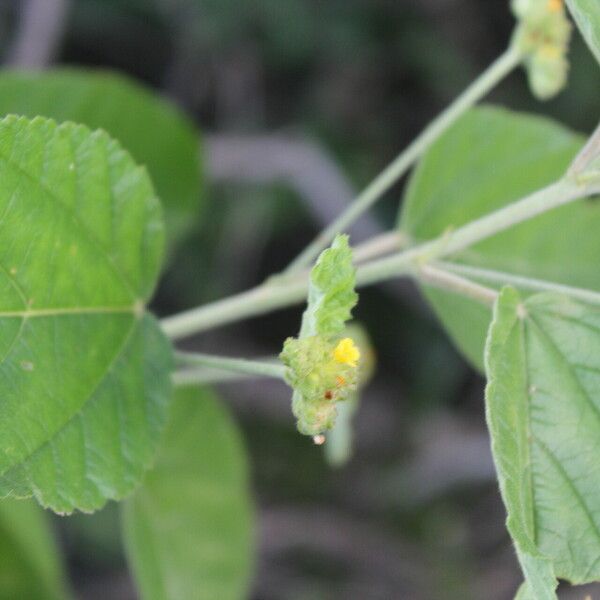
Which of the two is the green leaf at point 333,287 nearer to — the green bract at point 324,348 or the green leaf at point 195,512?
the green bract at point 324,348

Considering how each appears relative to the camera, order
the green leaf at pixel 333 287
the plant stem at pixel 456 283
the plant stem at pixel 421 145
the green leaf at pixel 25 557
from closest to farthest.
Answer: the green leaf at pixel 333 287
the plant stem at pixel 456 283
the plant stem at pixel 421 145
the green leaf at pixel 25 557

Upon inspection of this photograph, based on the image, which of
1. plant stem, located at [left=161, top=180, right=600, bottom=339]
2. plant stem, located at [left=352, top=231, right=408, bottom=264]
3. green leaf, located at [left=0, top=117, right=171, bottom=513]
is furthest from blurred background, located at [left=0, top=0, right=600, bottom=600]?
green leaf, located at [left=0, top=117, right=171, bottom=513]

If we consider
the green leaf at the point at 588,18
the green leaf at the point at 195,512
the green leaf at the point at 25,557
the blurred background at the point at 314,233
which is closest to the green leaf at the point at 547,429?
the green leaf at the point at 588,18

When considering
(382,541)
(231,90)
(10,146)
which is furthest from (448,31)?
(10,146)

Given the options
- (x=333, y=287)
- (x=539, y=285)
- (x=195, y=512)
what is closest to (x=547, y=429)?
(x=539, y=285)

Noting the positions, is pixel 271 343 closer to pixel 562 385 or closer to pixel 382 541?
pixel 382 541

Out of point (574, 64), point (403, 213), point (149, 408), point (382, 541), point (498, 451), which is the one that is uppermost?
point (574, 64)

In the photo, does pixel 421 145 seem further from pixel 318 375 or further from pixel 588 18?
pixel 318 375
